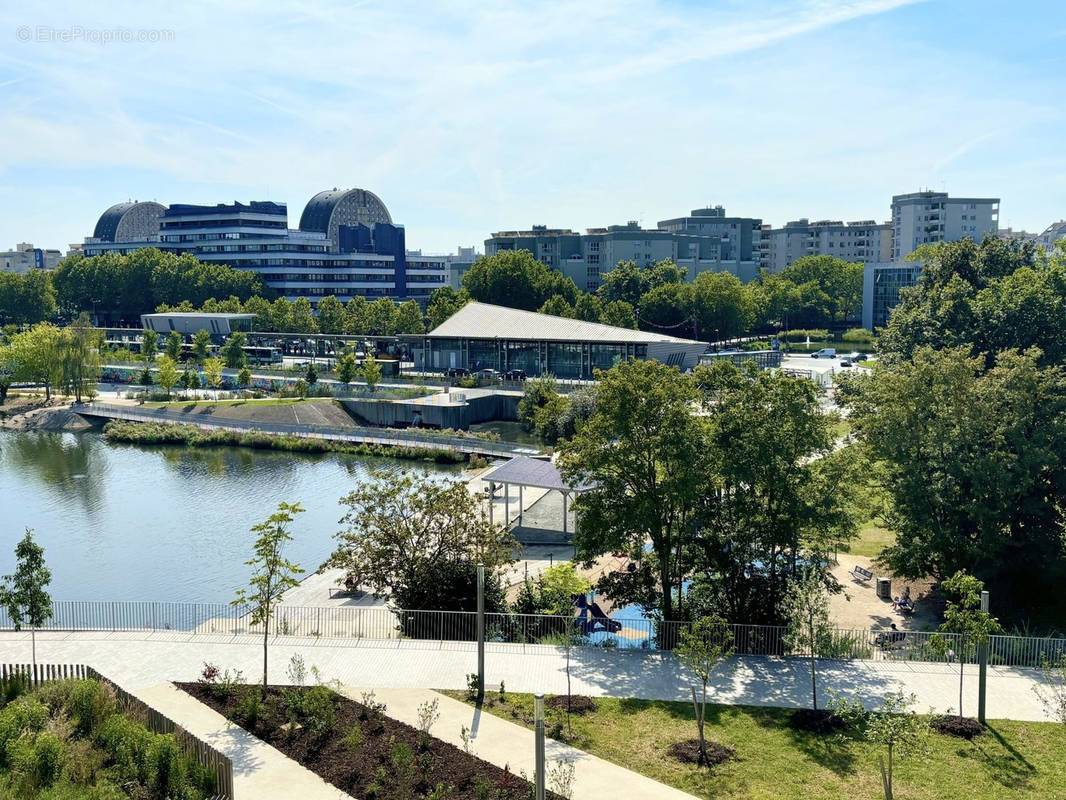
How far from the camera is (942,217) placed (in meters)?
125

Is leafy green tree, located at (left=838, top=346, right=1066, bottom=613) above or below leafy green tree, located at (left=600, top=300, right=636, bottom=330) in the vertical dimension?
below

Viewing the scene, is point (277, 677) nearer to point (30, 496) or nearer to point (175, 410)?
point (30, 496)

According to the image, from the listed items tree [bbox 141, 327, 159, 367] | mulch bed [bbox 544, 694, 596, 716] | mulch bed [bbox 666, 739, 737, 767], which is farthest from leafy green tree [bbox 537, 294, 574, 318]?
mulch bed [bbox 666, 739, 737, 767]

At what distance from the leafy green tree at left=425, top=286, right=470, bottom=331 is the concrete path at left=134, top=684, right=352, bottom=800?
237ft

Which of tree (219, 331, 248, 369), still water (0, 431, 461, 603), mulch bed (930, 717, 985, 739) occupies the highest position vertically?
tree (219, 331, 248, 369)

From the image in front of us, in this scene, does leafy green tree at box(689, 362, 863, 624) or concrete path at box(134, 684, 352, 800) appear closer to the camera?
concrete path at box(134, 684, 352, 800)

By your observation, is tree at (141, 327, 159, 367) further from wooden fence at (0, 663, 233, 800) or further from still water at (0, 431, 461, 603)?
wooden fence at (0, 663, 233, 800)

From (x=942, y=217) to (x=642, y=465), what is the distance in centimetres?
12017

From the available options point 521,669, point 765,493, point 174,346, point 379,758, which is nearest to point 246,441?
point 174,346

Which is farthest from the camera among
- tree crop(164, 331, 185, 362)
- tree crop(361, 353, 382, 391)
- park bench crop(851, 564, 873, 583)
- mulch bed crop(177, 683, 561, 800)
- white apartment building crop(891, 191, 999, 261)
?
white apartment building crop(891, 191, 999, 261)

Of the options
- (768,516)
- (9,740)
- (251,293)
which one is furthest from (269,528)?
(251,293)

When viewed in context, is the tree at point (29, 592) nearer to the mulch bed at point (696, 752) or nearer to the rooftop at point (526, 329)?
the mulch bed at point (696, 752)

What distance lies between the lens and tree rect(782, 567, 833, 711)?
66.4ft

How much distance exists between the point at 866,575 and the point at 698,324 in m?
69.0
